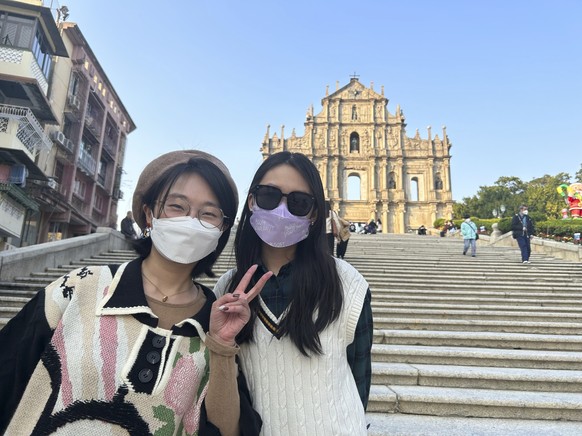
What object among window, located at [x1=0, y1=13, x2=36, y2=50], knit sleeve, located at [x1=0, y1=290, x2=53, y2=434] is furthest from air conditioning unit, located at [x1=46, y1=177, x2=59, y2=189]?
knit sleeve, located at [x1=0, y1=290, x2=53, y2=434]

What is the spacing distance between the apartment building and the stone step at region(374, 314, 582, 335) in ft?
41.6

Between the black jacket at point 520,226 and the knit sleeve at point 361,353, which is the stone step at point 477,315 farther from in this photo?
the black jacket at point 520,226

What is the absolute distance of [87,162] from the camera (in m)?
21.2

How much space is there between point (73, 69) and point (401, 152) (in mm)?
27128

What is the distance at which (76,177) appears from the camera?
806 inches

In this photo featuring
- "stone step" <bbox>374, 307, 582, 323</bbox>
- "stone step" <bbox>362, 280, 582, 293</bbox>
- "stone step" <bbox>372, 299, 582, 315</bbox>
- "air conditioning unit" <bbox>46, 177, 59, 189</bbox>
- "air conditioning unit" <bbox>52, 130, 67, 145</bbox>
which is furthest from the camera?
"air conditioning unit" <bbox>52, 130, 67, 145</bbox>

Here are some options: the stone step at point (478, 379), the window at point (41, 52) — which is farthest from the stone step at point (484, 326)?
the window at point (41, 52)

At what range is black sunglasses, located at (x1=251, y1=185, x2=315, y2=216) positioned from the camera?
4.96 ft

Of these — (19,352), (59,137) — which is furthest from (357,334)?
(59,137)

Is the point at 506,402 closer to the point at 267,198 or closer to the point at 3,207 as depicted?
the point at 267,198

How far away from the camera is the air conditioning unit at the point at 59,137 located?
1764cm

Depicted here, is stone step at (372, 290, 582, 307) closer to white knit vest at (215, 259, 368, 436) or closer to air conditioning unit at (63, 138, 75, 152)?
white knit vest at (215, 259, 368, 436)

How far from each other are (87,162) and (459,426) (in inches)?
919

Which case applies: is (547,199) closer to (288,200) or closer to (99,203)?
(99,203)
